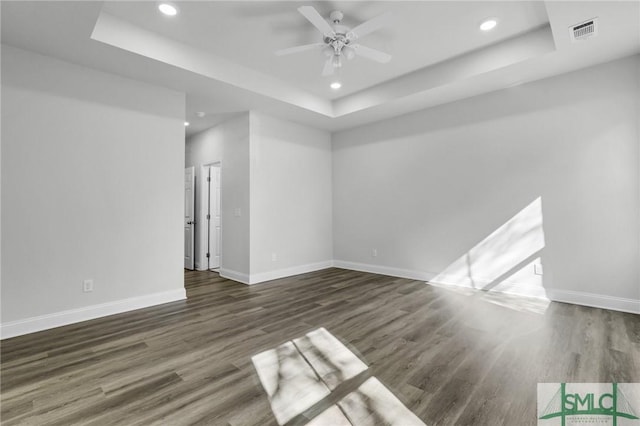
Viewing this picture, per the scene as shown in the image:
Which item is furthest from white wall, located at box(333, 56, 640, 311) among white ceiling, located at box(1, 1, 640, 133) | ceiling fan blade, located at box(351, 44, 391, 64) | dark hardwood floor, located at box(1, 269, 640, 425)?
ceiling fan blade, located at box(351, 44, 391, 64)

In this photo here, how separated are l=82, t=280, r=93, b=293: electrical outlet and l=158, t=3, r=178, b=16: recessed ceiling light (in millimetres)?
2941

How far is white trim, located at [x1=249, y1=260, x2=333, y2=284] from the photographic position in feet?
16.3

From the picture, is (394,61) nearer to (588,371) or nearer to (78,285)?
(588,371)

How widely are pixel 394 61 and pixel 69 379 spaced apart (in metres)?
4.60

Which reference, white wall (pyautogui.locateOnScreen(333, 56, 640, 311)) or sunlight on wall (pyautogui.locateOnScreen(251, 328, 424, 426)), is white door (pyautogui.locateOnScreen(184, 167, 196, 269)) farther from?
sunlight on wall (pyautogui.locateOnScreen(251, 328, 424, 426))

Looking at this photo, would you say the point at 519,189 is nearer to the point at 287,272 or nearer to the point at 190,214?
the point at 287,272

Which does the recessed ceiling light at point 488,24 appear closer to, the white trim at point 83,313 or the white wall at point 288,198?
the white wall at point 288,198

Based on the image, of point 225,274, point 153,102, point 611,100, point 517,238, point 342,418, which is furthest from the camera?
point 225,274

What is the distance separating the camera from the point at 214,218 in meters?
6.43

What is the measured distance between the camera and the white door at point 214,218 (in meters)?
6.36

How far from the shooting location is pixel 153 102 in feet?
12.5

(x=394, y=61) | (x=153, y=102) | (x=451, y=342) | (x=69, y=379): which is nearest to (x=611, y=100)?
(x=394, y=61)

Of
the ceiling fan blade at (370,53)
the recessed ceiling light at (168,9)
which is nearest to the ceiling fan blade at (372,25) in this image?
the ceiling fan blade at (370,53)

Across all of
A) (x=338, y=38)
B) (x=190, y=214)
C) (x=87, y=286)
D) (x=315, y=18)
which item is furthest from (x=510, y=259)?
(x=190, y=214)
